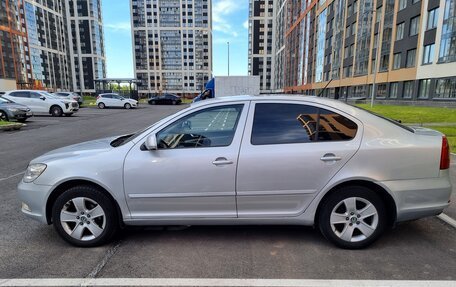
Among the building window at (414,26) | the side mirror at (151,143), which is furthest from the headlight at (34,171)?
the building window at (414,26)

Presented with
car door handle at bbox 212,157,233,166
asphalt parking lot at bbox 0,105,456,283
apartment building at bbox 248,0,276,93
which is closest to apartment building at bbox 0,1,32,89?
apartment building at bbox 248,0,276,93

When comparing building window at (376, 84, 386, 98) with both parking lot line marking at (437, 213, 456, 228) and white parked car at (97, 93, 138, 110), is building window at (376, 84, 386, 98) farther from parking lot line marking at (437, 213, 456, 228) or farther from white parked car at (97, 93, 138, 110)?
parking lot line marking at (437, 213, 456, 228)

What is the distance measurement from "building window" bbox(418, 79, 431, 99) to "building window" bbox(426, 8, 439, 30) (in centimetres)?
531

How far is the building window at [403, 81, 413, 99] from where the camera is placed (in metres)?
33.3

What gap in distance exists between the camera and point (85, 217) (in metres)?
3.34

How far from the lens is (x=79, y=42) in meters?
121

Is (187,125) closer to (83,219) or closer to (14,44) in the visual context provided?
(83,219)

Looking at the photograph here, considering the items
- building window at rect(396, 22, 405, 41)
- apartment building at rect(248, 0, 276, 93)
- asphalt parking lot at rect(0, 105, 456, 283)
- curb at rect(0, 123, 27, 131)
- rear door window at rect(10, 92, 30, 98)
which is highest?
apartment building at rect(248, 0, 276, 93)

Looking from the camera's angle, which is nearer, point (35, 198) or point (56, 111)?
point (35, 198)

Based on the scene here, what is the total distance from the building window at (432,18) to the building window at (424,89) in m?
5.31

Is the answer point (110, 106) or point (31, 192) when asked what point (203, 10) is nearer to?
point (110, 106)

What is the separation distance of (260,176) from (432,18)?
35.9 m

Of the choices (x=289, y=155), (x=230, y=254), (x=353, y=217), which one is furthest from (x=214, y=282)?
(x=353, y=217)

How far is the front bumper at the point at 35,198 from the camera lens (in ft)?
10.9
